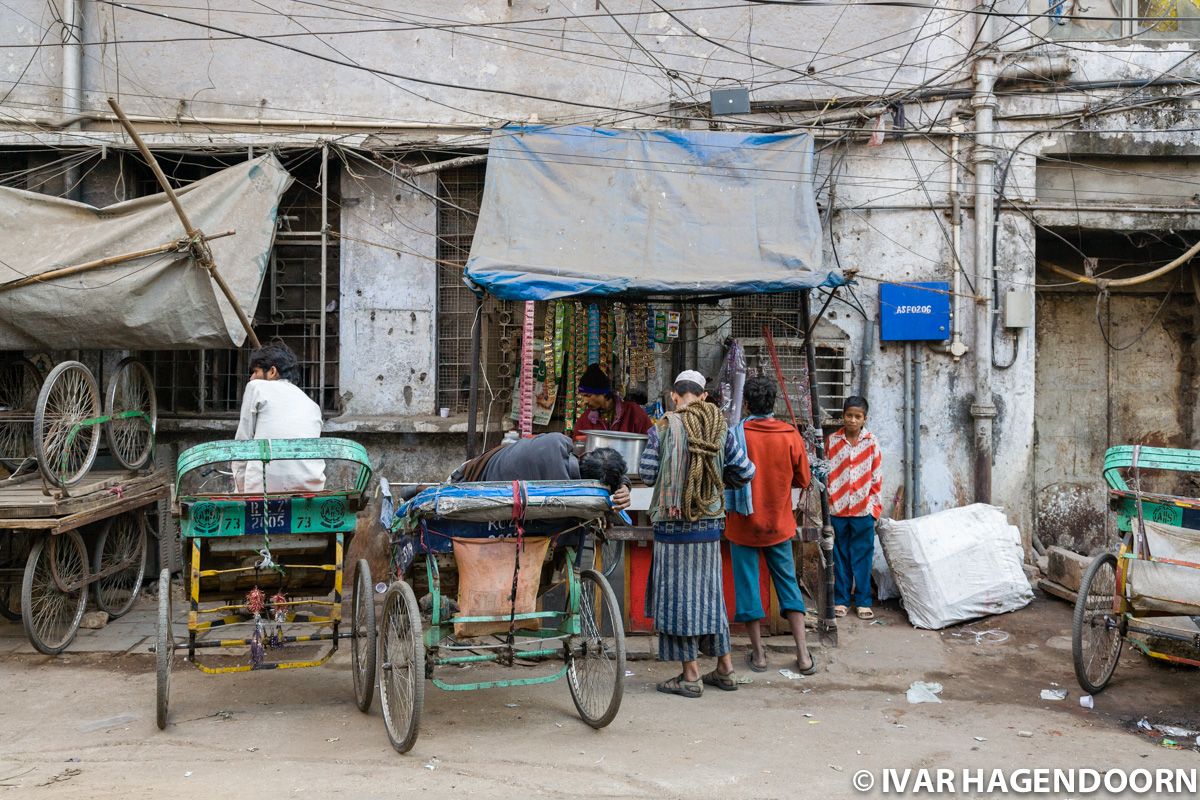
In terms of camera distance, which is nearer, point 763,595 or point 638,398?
point 763,595

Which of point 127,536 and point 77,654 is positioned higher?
point 127,536

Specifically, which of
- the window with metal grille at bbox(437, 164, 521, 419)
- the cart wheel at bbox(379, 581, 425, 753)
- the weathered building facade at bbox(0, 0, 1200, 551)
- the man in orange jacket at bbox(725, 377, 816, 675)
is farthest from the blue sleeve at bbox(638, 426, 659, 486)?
the window with metal grille at bbox(437, 164, 521, 419)

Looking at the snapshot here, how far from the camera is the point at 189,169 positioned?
860 cm

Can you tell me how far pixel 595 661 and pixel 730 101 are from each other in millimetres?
5164

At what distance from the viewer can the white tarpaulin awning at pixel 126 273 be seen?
6988mm

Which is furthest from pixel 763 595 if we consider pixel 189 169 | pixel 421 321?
pixel 189 169

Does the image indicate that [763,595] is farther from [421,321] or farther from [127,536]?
[127,536]

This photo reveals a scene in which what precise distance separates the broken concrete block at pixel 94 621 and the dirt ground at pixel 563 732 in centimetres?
59

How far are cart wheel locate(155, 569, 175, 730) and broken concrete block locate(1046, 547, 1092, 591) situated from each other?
648 cm

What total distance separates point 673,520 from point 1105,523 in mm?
5565

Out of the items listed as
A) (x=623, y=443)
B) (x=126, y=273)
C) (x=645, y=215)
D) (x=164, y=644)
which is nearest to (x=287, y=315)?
(x=126, y=273)

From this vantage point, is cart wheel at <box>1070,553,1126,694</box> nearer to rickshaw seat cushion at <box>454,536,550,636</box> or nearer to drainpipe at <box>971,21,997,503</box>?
drainpipe at <box>971,21,997,503</box>

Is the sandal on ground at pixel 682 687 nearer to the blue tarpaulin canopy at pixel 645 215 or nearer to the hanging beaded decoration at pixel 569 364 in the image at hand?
the blue tarpaulin canopy at pixel 645 215

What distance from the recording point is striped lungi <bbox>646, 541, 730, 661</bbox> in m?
5.65
